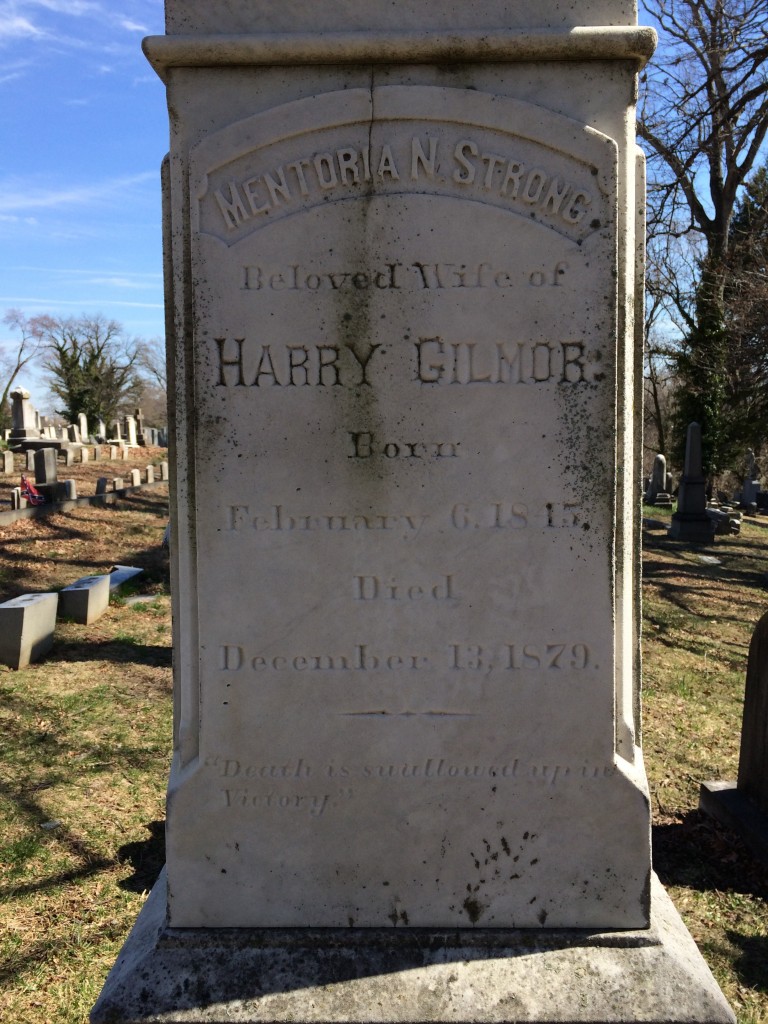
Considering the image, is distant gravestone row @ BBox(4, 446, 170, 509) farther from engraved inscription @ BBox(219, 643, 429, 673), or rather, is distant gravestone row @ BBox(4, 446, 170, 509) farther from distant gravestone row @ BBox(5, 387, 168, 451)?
engraved inscription @ BBox(219, 643, 429, 673)

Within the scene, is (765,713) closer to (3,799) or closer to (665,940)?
(665,940)

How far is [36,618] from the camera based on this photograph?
7.73 metres

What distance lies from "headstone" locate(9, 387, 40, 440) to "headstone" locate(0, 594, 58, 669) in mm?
23050

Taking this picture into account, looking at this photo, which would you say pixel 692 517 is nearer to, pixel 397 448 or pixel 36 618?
pixel 36 618

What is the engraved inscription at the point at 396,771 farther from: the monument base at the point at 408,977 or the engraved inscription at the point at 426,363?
the engraved inscription at the point at 426,363

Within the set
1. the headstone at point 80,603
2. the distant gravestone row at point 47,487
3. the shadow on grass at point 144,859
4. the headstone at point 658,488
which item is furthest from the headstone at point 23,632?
the headstone at point 658,488

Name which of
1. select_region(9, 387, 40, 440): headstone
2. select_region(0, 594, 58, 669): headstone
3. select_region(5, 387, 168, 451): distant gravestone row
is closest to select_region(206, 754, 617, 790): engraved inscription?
select_region(0, 594, 58, 669): headstone

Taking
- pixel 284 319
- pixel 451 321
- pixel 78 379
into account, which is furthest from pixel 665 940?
pixel 78 379

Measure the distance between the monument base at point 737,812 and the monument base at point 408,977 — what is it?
236 centimetres

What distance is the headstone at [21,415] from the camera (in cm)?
2858

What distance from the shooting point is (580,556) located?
227 cm

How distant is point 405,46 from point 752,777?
14.6ft

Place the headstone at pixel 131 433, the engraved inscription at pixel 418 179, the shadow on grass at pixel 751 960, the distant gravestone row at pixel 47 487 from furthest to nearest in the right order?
the headstone at pixel 131 433 → the distant gravestone row at pixel 47 487 → the shadow on grass at pixel 751 960 → the engraved inscription at pixel 418 179

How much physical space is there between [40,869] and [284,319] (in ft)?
11.5
